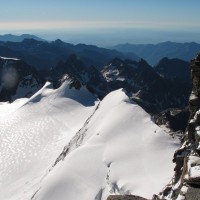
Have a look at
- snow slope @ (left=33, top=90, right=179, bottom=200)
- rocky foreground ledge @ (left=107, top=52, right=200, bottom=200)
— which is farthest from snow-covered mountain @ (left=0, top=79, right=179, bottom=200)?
rocky foreground ledge @ (left=107, top=52, right=200, bottom=200)

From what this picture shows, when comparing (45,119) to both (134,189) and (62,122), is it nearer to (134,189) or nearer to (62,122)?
(62,122)

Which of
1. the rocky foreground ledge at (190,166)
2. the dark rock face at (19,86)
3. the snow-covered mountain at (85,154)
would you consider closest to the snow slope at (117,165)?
the snow-covered mountain at (85,154)

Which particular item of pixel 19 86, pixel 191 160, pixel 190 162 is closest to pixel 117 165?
pixel 191 160

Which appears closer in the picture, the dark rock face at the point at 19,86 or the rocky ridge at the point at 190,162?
the rocky ridge at the point at 190,162

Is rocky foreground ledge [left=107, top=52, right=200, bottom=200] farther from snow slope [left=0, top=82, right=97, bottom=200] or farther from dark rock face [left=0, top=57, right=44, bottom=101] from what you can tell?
dark rock face [left=0, top=57, right=44, bottom=101]

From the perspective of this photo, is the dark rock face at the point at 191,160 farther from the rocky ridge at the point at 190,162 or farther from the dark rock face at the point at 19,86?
the dark rock face at the point at 19,86

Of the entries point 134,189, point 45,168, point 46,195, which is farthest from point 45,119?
point 134,189
